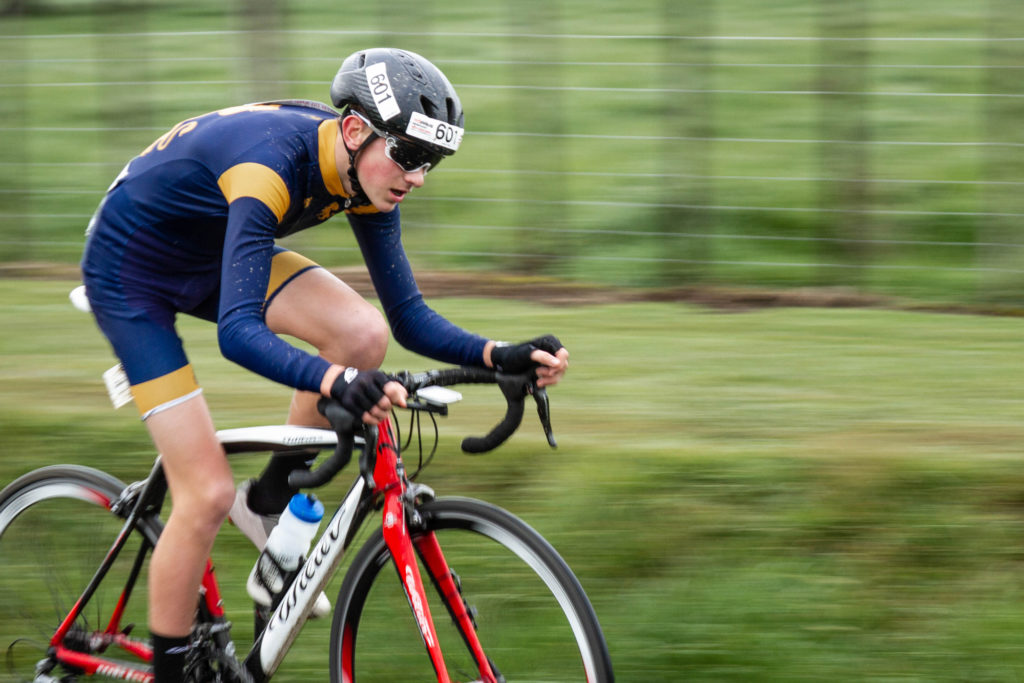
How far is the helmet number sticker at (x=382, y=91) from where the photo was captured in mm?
3201

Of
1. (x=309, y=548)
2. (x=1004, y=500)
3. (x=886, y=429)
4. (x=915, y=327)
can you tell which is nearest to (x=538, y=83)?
(x=915, y=327)

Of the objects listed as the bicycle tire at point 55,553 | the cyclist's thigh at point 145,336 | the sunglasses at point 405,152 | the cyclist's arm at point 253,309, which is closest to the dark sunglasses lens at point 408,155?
the sunglasses at point 405,152

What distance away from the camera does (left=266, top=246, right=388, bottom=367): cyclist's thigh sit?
360cm

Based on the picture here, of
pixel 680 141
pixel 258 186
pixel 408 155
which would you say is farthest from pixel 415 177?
pixel 680 141

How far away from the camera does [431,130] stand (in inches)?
127

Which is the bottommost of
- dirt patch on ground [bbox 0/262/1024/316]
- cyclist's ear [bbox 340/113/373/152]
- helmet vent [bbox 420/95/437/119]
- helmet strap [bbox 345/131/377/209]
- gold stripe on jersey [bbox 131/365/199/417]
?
dirt patch on ground [bbox 0/262/1024/316]

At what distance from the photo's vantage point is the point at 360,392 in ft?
9.57

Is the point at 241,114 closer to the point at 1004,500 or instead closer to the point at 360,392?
the point at 360,392

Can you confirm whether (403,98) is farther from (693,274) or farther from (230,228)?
(693,274)

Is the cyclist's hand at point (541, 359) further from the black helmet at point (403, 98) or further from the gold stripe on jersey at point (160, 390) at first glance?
the gold stripe on jersey at point (160, 390)

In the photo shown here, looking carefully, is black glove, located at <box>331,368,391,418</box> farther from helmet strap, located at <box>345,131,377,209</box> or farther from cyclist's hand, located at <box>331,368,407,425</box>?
helmet strap, located at <box>345,131,377,209</box>

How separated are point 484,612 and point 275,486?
760mm

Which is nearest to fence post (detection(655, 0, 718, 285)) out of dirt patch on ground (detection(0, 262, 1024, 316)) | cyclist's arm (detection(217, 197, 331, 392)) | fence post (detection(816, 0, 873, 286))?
dirt patch on ground (detection(0, 262, 1024, 316))

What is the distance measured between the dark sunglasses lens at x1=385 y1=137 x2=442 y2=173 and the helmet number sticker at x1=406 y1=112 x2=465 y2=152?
3 centimetres
